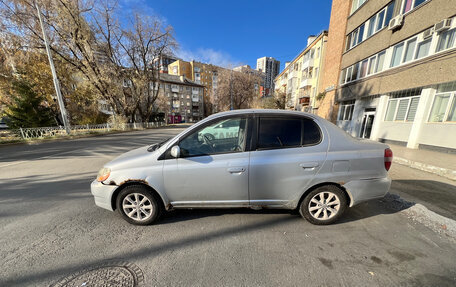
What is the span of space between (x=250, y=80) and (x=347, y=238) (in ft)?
108

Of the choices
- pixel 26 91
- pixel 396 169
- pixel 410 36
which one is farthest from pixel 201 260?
pixel 26 91

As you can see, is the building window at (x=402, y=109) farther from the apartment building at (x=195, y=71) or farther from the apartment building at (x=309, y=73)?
the apartment building at (x=195, y=71)

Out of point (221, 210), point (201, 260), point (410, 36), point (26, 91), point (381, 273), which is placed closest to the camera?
point (381, 273)

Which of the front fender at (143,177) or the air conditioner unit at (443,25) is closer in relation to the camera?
the front fender at (143,177)

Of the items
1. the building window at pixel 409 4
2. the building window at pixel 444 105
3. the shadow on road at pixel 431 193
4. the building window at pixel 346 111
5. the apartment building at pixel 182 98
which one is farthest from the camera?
the apartment building at pixel 182 98

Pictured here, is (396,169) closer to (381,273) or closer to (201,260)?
(381,273)

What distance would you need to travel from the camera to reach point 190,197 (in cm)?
255

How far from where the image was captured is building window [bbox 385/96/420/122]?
9.05 m

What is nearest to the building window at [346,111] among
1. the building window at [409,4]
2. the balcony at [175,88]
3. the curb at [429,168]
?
the building window at [409,4]

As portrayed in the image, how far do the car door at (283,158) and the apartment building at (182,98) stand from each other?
5173 cm

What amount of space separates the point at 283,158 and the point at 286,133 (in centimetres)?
42

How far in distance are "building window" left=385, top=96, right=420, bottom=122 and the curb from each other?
204 inches

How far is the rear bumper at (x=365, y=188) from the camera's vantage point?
8.28ft

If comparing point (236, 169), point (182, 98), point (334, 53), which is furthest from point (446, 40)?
point (182, 98)
